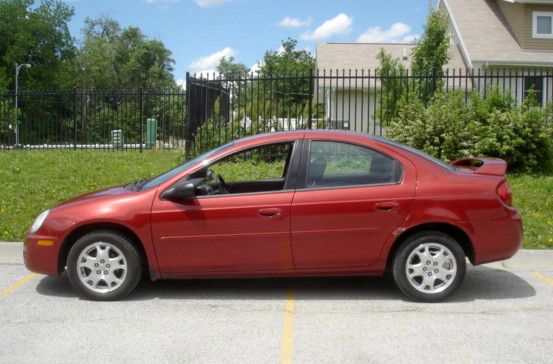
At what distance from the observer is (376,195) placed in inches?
229

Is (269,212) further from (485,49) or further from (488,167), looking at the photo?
(485,49)

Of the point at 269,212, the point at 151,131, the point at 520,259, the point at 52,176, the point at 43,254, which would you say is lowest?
the point at 520,259

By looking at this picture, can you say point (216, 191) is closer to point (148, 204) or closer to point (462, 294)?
point (148, 204)

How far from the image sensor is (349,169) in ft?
20.3

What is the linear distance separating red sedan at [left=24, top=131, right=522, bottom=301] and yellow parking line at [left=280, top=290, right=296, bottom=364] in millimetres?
311

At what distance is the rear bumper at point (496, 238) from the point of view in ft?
19.3

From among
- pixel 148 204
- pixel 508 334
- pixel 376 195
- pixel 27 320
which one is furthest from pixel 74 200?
pixel 508 334

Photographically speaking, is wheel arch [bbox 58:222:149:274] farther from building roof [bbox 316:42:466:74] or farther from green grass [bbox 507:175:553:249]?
building roof [bbox 316:42:466:74]

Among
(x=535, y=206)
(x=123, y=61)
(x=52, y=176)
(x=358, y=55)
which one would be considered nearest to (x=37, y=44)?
(x=123, y=61)

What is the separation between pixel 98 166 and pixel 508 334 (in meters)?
10.0

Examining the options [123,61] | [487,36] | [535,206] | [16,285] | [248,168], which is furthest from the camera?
[123,61]

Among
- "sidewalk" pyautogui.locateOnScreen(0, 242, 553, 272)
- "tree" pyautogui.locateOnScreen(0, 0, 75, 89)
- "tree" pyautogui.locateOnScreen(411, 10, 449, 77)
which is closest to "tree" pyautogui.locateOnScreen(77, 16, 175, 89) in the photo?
"tree" pyautogui.locateOnScreen(0, 0, 75, 89)

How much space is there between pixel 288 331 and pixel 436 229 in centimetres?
173

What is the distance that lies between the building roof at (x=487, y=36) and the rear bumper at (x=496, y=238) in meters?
21.6
